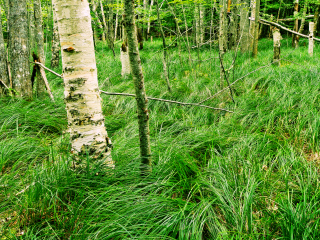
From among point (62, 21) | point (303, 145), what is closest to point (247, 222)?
point (303, 145)

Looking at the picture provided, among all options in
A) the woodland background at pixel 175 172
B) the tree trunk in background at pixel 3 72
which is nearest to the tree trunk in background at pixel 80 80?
the woodland background at pixel 175 172

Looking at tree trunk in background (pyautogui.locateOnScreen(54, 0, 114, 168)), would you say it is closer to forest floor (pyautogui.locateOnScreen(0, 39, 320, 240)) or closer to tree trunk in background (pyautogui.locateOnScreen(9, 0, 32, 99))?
forest floor (pyautogui.locateOnScreen(0, 39, 320, 240))

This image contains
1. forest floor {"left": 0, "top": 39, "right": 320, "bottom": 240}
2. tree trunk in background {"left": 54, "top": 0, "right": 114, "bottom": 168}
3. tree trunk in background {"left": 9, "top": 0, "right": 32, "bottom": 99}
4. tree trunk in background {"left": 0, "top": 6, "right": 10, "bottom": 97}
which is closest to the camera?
forest floor {"left": 0, "top": 39, "right": 320, "bottom": 240}

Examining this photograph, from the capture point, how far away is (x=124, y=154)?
83.1 inches

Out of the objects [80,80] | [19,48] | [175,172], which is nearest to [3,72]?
[19,48]

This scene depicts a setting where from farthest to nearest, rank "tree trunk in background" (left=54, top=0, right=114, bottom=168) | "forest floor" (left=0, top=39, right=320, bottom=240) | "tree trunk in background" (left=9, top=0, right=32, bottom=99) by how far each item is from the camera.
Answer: "tree trunk in background" (left=9, top=0, right=32, bottom=99) → "tree trunk in background" (left=54, top=0, right=114, bottom=168) → "forest floor" (left=0, top=39, right=320, bottom=240)

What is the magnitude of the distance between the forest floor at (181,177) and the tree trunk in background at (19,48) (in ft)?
1.17

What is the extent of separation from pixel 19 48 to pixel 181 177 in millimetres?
3376

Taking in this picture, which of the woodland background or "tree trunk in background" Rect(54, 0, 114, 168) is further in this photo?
"tree trunk in background" Rect(54, 0, 114, 168)

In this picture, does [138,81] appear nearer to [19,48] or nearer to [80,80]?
[80,80]

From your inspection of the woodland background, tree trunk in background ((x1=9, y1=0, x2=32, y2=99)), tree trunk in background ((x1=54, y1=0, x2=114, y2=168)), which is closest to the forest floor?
the woodland background

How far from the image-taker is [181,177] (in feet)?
6.10

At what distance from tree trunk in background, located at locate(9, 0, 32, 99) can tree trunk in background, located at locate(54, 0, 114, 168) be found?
91.9 inches

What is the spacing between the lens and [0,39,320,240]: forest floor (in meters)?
1.33
